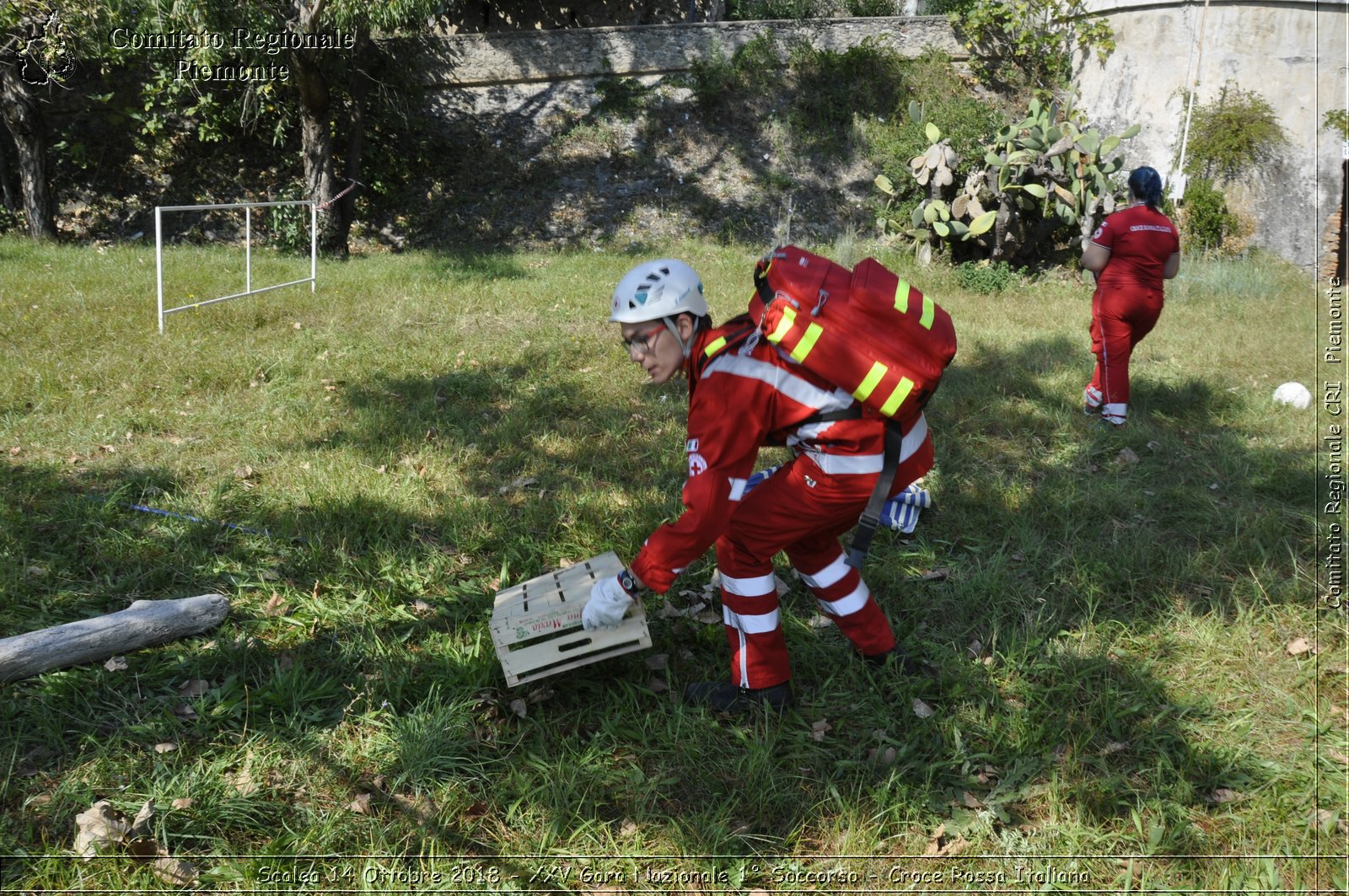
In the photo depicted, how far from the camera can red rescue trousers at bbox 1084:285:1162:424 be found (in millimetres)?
6758

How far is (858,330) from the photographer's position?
10.0 ft

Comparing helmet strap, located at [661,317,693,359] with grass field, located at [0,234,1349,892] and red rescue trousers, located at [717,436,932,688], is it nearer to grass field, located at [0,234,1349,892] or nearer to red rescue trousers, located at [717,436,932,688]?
red rescue trousers, located at [717,436,932,688]

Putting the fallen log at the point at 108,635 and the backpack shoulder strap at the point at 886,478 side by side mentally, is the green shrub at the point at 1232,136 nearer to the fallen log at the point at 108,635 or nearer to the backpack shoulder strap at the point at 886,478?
the backpack shoulder strap at the point at 886,478

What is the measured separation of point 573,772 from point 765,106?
1655 centimetres

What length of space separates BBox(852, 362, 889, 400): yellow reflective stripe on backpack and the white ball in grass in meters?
5.78

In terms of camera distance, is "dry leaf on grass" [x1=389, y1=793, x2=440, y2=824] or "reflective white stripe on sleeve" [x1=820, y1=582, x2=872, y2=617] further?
"reflective white stripe on sleeve" [x1=820, y1=582, x2=872, y2=617]

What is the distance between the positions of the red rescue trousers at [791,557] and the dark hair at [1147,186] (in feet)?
14.6

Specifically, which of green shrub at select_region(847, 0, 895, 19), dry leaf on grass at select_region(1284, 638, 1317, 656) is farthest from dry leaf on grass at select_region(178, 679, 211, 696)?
green shrub at select_region(847, 0, 895, 19)

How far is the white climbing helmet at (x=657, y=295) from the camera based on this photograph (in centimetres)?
305

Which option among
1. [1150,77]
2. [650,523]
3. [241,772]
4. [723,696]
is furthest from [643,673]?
[1150,77]

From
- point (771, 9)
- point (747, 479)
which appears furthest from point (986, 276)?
point (771, 9)

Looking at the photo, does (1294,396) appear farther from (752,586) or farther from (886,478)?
(752,586)

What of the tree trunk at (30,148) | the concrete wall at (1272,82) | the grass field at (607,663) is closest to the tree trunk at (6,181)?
the tree trunk at (30,148)

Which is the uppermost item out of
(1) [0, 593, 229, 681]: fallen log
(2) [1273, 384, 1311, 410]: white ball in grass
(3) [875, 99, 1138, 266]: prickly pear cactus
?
(3) [875, 99, 1138, 266]: prickly pear cactus
